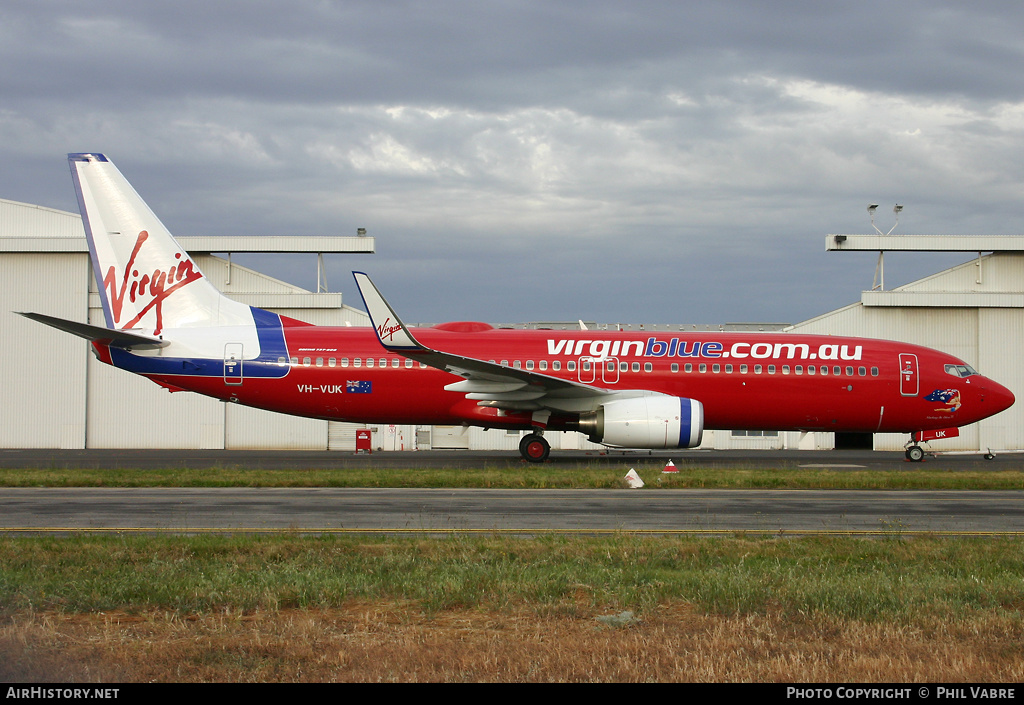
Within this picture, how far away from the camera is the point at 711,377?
994 inches

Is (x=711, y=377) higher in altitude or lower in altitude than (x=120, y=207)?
lower

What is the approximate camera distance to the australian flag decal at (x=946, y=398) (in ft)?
84.7

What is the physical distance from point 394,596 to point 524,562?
6.52ft

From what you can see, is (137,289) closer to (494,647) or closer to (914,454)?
(494,647)

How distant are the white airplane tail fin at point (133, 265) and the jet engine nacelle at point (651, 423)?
10822mm

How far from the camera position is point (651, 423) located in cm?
2272

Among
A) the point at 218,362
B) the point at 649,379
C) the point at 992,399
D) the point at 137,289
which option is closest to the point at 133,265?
the point at 137,289

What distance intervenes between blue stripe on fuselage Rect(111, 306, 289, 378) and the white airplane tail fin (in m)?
0.96

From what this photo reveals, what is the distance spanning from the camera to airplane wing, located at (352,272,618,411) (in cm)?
2180

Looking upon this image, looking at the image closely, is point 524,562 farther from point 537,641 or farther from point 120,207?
point 120,207

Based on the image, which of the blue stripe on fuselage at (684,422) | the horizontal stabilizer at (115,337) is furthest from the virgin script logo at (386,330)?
the blue stripe on fuselage at (684,422)

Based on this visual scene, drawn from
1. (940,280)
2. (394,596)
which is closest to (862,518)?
(394,596)

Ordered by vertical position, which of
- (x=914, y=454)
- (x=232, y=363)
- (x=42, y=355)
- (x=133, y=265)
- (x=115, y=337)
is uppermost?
(x=133, y=265)

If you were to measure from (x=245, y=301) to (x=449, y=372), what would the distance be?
1680 centimetres
